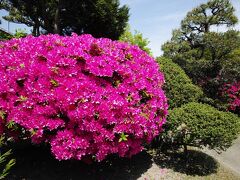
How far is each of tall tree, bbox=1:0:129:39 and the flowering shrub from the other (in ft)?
54.1

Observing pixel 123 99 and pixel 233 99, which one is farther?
pixel 233 99

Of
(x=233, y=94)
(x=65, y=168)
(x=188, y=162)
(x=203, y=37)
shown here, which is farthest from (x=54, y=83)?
(x=203, y=37)

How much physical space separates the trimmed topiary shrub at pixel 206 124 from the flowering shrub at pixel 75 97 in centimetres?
113

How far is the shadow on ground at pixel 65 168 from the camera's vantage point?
6.64 m

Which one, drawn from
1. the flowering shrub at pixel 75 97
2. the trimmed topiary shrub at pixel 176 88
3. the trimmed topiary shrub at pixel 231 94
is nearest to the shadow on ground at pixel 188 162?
the trimmed topiary shrub at pixel 176 88

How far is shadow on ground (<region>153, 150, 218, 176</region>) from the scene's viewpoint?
25.6 feet

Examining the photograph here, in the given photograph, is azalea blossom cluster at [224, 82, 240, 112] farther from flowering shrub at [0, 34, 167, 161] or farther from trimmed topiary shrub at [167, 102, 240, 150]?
flowering shrub at [0, 34, 167, 161]

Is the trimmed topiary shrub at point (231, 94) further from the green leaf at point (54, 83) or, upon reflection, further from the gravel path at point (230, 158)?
the green leaf at point (54, 83)

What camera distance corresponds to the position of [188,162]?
8164 millimetres

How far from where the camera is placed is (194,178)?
737 cm

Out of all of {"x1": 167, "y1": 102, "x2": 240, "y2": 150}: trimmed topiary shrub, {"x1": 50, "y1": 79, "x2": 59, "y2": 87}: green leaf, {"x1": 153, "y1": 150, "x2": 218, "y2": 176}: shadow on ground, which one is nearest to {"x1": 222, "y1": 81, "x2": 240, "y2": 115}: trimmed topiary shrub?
{"x1": 153, "y1": 150, "x2": 218, "y2": 176}: shadow on ground

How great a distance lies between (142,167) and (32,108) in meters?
3.14

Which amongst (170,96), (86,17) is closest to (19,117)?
(170,96)

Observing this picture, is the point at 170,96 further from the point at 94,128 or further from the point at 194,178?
the point at 94,128
